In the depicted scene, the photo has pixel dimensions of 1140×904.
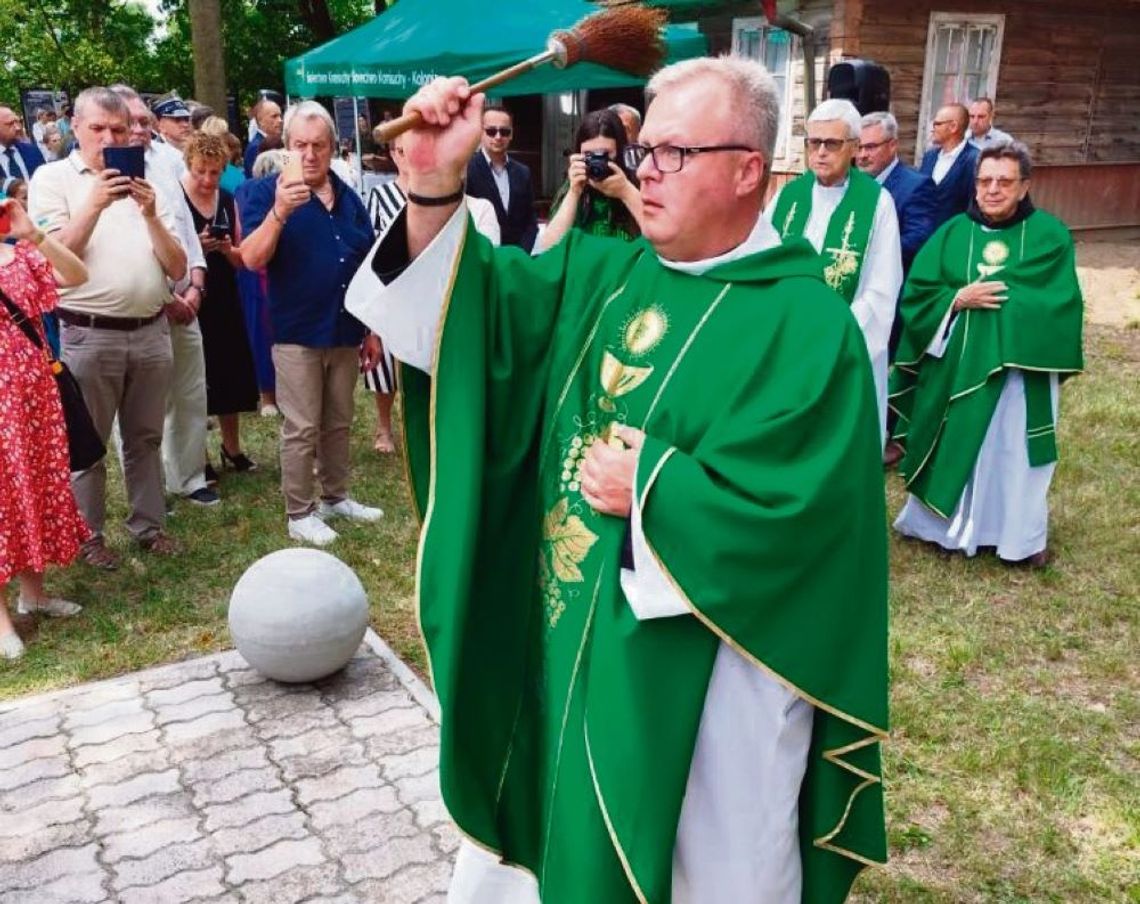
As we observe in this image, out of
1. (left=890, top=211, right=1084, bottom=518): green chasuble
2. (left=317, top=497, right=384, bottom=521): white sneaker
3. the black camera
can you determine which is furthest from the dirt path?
(left=317, top=497, right=384, bottom=521): white sneaker

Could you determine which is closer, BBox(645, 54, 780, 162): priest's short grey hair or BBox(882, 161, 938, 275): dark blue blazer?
BBox(645, 54, 780, 162): priest's short grey hair

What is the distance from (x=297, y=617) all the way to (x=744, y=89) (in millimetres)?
2786

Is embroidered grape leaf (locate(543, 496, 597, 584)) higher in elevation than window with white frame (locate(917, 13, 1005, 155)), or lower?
lower

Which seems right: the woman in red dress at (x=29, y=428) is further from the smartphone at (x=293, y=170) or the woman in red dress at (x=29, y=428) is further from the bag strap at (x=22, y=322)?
the smartphone at (x=293, y=170)

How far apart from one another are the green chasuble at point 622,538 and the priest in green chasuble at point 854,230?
10.9 feet

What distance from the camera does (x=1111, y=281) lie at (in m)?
13.7

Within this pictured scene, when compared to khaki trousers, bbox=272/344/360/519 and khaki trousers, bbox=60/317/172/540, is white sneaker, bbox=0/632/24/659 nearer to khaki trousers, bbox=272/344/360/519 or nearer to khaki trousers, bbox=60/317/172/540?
khaki trousers, bbox=60/317/172/540

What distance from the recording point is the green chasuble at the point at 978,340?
5.49 metres

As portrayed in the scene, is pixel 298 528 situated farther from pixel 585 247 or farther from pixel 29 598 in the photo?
pixel 585 247

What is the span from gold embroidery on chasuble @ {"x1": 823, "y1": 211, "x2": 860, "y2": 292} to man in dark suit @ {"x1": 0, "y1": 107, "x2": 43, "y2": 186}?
8622 mm

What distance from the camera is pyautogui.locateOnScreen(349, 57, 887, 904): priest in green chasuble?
79.0 inches

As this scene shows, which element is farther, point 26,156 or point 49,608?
point 26,156

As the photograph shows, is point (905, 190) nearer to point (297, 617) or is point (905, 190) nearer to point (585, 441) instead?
point (297, 617)

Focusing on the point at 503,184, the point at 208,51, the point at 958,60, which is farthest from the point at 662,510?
the point at 958,60
